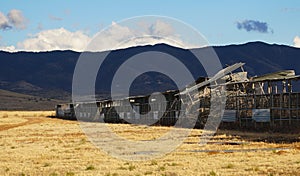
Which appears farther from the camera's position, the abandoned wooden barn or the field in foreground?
the abandoned wooden barn

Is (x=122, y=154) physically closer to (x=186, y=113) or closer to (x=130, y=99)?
(x=186, y=113)

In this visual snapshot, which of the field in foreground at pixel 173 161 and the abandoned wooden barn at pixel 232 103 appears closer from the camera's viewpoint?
the field in foreground at pixel 173 161

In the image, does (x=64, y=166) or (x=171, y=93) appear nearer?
(x=64, y=166)

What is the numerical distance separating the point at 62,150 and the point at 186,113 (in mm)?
27976

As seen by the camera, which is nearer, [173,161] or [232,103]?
[173,161]

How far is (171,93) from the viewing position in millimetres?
61281

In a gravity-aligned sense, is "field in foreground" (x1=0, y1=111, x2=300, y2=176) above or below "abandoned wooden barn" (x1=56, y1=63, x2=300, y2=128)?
below

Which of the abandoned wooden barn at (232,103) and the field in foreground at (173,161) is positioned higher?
the abandoned wooden barn at (232,103)

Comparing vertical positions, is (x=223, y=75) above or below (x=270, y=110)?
above

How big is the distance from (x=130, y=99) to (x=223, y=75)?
2039 cm

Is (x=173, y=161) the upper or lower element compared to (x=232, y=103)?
lower

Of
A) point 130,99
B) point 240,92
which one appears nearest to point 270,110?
point 240,92

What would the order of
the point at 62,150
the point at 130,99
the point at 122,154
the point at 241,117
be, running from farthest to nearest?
the point at 130,99, the point at 241,117, the point at 62,150, the point at 122,154

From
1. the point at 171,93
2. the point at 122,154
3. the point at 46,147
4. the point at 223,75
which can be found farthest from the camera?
the point at 171,93
